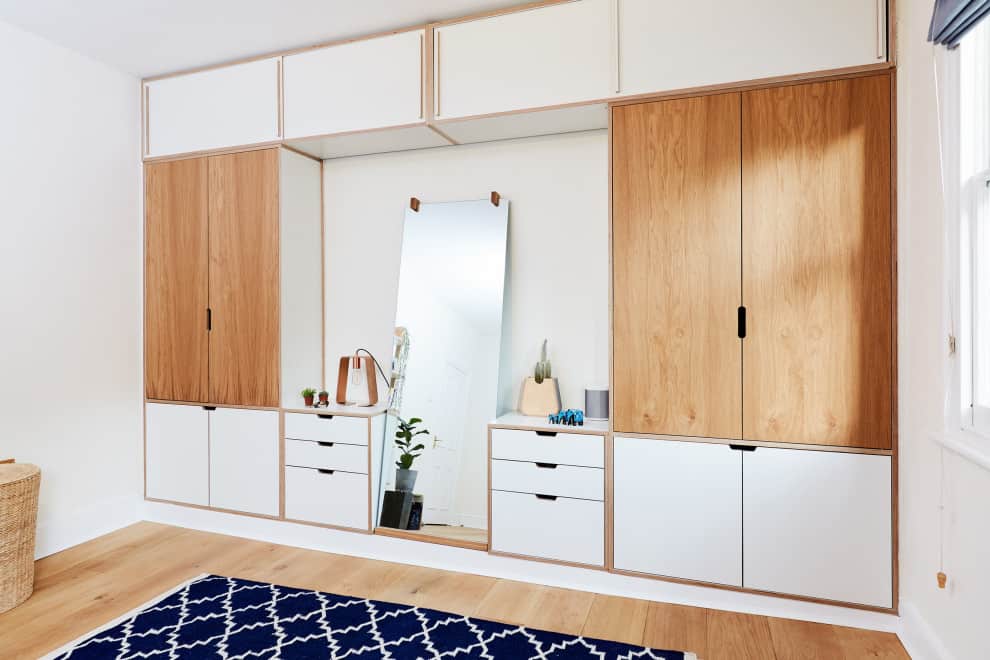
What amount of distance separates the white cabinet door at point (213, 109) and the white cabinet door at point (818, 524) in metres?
2.95

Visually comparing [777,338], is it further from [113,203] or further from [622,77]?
[113,203]

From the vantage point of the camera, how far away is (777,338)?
2389 mm

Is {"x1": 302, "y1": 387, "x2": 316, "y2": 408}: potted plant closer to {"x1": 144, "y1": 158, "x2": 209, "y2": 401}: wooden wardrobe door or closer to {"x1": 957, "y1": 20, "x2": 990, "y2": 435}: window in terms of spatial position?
{"x1": 144, "y1": 158, "x2": 209, "y2": 401}: wooden wardrobe door

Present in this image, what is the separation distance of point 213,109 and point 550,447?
266cm

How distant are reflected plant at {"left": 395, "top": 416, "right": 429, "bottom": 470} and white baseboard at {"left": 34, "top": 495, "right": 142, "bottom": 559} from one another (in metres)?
1.73

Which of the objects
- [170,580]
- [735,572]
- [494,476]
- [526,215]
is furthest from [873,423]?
[170,580]

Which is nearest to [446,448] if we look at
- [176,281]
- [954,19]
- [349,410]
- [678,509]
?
[349,410]

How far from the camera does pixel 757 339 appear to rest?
7.93 ft

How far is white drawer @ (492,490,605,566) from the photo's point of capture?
265cm

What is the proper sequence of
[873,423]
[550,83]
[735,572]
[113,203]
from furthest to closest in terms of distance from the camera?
[113,203], [550,83], [735,572], [873,423]

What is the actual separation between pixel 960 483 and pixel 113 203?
4.16 m

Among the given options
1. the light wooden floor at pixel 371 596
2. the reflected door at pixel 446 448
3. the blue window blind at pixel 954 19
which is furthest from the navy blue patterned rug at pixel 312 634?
the blue window blind at pixel 954 19

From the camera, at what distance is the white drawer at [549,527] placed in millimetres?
2652

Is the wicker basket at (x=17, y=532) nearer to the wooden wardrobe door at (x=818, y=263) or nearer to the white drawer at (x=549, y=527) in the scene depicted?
the white drawer at (x=549, y=527)
